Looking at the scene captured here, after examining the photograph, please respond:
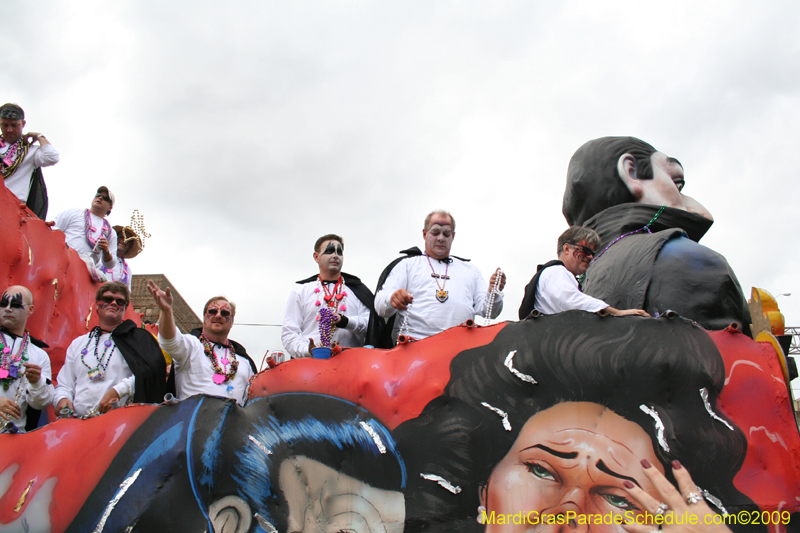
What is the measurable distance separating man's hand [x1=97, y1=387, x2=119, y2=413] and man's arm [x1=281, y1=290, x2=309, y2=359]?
1.13m

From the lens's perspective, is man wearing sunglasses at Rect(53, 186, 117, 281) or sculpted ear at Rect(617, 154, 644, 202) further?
man wearing sunglasses at Rect(53, 186, 117, 281)

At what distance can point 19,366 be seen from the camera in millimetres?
3996

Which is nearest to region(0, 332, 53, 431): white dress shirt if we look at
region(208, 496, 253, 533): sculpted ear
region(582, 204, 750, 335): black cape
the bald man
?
the bald man

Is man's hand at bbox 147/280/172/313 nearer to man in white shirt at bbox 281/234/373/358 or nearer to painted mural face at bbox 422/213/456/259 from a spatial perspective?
man in white shirt at bbox 281/234/373/358

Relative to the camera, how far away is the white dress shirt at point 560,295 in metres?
3.38

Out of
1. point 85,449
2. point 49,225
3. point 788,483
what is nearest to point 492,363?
point 788,483

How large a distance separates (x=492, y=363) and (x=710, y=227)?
9.63 feet

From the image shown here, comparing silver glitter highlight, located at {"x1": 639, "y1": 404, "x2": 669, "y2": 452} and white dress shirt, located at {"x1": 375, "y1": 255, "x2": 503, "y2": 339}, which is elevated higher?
white dress shirt, located at {"x1": 375, "y1": 255, "x2": 503, "y2": 339}

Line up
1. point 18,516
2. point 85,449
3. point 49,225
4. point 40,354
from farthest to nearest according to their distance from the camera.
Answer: point 49,225
point 40,354
point 85,449
point 18,516

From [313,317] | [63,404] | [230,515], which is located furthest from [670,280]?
[63,404]

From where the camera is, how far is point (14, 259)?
16.7 ft

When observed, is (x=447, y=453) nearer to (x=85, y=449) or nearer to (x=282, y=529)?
(x=282, y=529)

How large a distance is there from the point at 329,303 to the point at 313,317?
0.16m

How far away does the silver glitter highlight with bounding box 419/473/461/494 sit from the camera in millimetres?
2766
